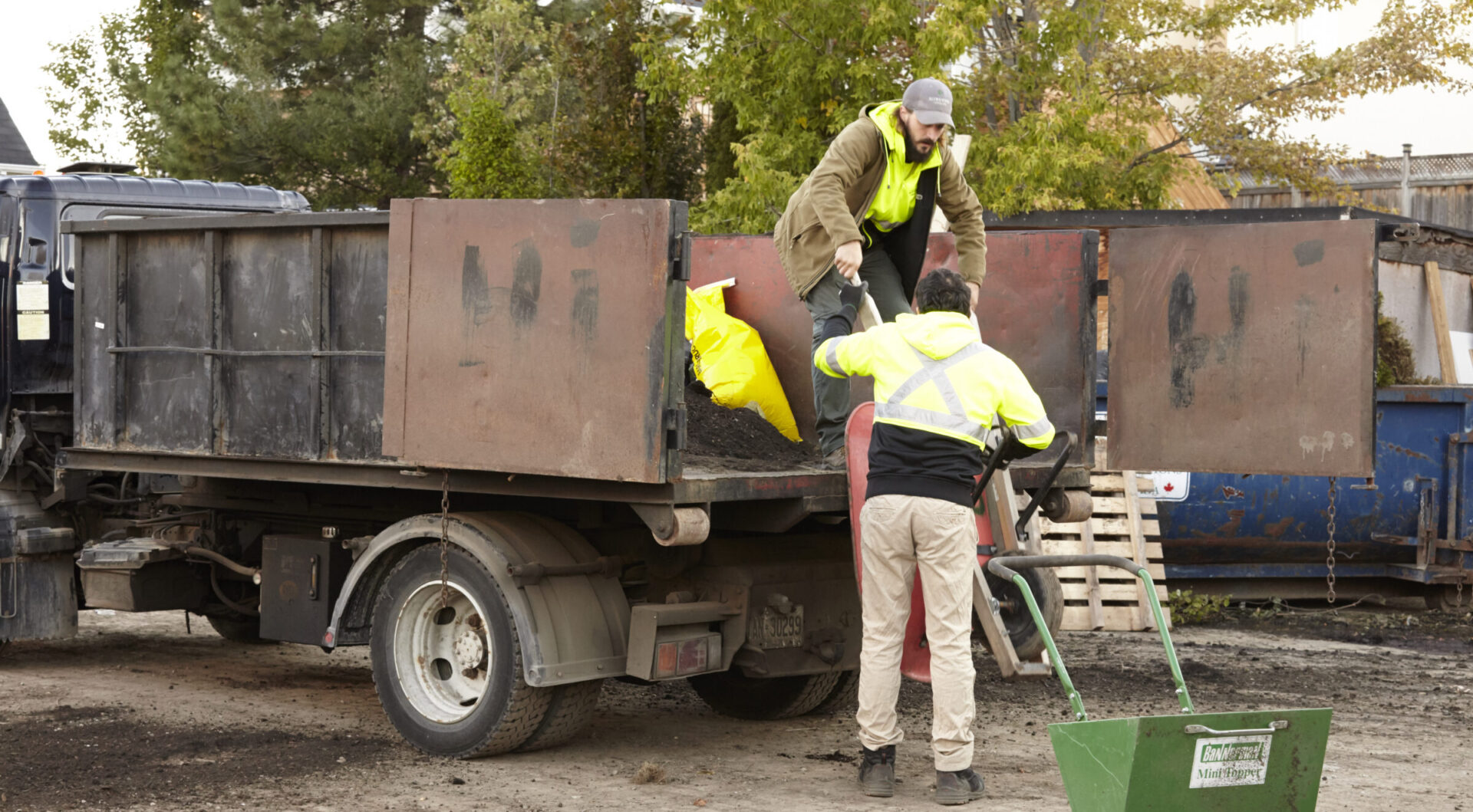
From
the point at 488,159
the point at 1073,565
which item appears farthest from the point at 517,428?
the point at 488,159

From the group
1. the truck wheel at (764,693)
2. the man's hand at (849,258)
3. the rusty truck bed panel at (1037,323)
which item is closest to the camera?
the man's hand at (849,258)

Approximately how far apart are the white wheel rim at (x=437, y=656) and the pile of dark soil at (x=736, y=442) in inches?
43.0

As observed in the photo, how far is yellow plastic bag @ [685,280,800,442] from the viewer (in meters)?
7.16

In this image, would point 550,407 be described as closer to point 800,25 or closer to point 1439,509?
point 1439,509

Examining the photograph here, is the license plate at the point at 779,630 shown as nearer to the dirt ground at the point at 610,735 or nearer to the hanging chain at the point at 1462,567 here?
the dirt ground at the point at 610,735

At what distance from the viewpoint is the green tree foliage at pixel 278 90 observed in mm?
22062

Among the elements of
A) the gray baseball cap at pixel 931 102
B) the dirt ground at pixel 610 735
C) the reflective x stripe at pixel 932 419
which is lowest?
the dirt ground at pixel 610 735

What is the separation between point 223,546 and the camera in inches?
→ 298

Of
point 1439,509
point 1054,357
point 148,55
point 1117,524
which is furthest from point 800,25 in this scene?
point 148,55

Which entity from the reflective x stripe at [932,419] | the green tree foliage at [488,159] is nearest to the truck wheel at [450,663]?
the reflective x stripe at [932,419]

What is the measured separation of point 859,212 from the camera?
A: 21.3 ft

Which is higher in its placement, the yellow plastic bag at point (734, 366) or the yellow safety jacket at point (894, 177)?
the yellow safety jacket at point (894, 177)

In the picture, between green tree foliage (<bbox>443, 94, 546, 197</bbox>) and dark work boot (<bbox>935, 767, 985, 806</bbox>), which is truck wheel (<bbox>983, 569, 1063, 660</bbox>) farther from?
green tree foliage (<bbox>443, 94, 546, 197</bbox>)

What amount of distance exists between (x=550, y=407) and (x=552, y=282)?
0.43 m
